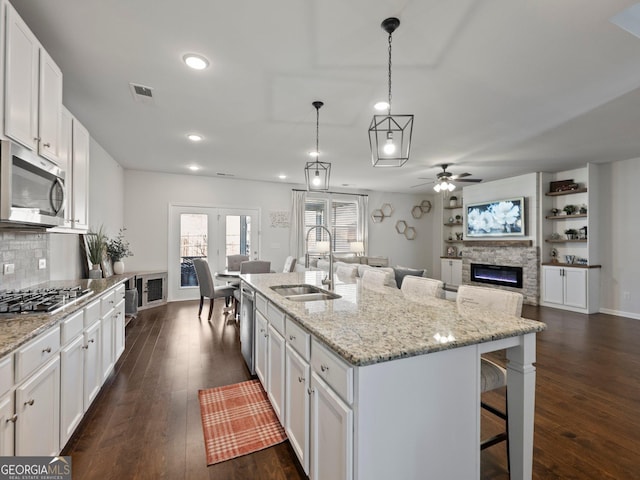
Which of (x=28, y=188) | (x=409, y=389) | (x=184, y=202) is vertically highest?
(x=184, y=202)

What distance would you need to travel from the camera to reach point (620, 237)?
18.0 ft

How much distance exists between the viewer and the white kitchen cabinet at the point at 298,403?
59.9 inches

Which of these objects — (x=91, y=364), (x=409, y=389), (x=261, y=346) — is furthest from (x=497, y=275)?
(x=91, y=364)

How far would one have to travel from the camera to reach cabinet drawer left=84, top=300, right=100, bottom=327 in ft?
6.70

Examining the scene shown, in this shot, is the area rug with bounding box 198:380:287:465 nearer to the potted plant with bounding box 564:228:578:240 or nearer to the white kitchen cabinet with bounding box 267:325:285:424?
the white kitchen cabinet with bounding box 267:325:285:424

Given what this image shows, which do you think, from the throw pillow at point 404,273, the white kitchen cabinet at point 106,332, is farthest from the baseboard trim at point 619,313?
the white kitchen cabinet at point 106,332

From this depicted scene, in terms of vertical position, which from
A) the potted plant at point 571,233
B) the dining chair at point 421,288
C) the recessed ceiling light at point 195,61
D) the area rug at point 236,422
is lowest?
the area rug at point 236,422

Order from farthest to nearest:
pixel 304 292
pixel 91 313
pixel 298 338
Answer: pixel 304 292 → pixel 91 313 → pixel 298 338

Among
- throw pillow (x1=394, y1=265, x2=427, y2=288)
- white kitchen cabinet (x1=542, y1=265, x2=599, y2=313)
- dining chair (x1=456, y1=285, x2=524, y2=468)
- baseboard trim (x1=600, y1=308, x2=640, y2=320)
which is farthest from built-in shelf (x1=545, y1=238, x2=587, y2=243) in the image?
dining chair (x1=456, y1=285, x2=524, y2=468)

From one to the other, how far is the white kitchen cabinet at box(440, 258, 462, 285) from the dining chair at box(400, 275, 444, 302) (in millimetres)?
6142

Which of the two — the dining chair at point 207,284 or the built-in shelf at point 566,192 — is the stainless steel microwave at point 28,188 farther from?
the built-in shelf at point 566,192

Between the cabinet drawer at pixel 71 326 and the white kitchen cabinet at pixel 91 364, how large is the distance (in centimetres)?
14

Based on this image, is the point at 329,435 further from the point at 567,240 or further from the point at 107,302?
the point at 567,240

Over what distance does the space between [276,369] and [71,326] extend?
1.28 m
